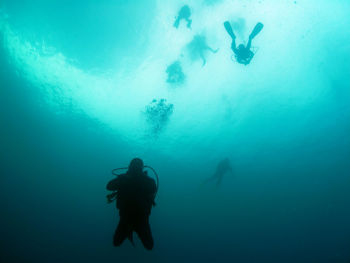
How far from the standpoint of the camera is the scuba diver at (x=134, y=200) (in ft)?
13.6

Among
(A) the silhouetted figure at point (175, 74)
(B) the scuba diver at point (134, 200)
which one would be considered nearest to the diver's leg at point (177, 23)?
(A) the silhouetted figure at point (175, 74)

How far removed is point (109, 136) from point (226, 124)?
19.7 m

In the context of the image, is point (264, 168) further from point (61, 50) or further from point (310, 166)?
point (61, 50)

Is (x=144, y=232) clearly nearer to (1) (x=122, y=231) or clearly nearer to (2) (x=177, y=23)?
(1) (x=122, y=231)

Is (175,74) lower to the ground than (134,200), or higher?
higher

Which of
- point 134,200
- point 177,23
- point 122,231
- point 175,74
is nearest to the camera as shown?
point 134,200

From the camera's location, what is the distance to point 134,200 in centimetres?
412

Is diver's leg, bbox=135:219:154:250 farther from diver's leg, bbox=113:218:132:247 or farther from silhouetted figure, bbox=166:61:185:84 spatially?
silhouetted figure, bbox=166:61:185:84

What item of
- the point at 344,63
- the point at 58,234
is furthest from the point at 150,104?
the point at 58,234

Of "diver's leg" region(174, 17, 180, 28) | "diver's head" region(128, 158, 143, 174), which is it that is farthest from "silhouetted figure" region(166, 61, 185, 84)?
"diver's head" region(128, 158, 143, 174)

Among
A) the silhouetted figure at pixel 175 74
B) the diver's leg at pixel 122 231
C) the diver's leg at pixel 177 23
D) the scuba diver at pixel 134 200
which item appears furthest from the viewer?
the silhouetted figure at pixel 175 74

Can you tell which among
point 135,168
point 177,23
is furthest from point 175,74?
point 135,168

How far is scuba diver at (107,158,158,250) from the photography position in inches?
163

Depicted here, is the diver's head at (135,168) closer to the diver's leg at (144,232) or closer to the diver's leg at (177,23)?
the diver's leg at (144,232)
